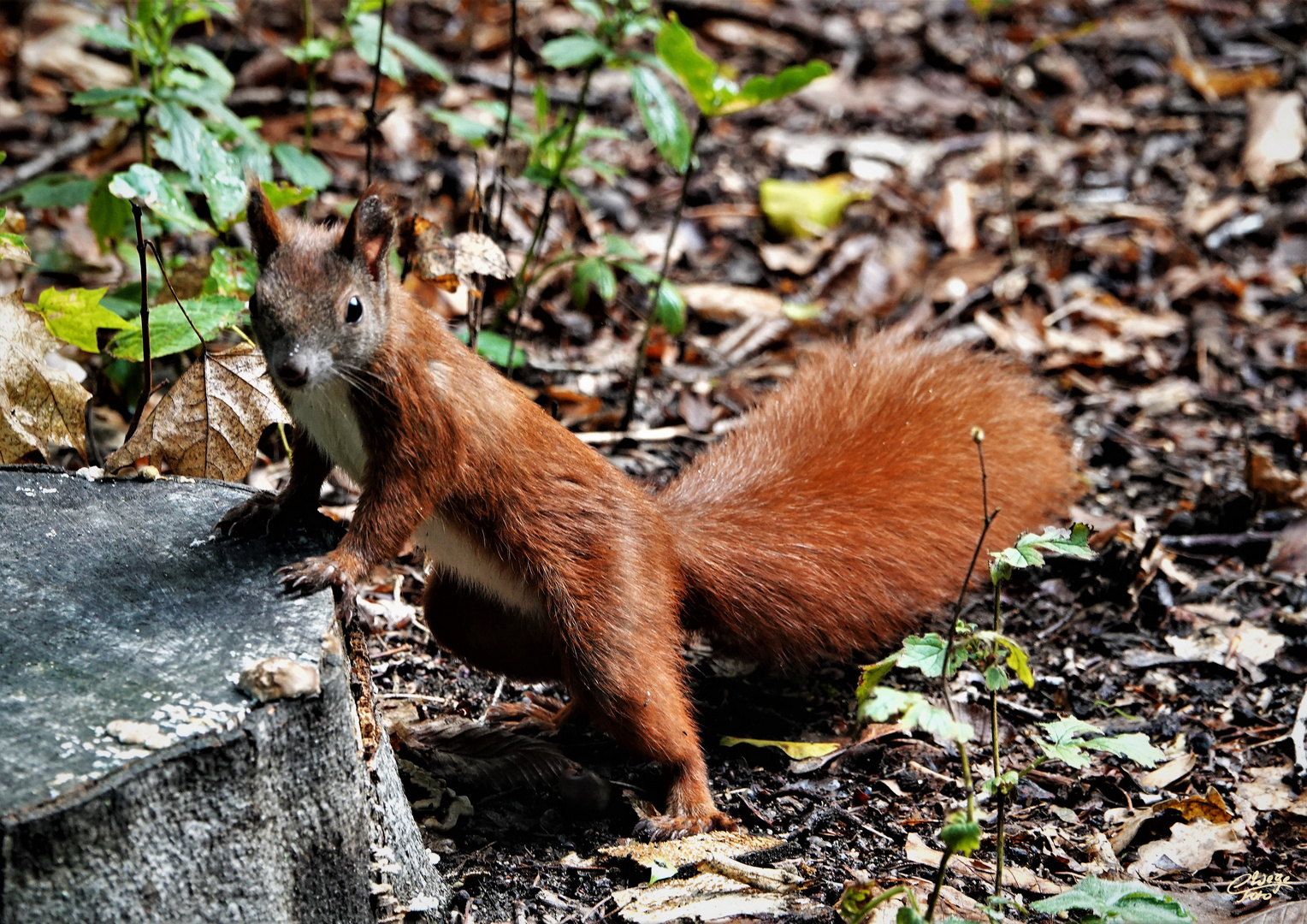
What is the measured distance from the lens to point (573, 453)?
284cm

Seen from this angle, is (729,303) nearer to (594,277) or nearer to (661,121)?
(594,277)

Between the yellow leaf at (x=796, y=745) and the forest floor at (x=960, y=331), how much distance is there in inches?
1.3

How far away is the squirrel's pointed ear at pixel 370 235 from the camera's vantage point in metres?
2.39

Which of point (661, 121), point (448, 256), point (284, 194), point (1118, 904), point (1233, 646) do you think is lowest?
point (1233, 646)

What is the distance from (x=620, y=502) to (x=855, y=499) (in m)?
0.60

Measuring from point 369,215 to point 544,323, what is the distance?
2.60 meters

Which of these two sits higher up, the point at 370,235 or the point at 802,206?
the point at 370,235

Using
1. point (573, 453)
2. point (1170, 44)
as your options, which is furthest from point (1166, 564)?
point (1170, 44)

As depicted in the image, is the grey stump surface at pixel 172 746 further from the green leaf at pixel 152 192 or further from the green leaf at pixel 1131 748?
the green leaf at pixel 1131 748

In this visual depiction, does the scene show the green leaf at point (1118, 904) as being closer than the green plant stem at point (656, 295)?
Yes

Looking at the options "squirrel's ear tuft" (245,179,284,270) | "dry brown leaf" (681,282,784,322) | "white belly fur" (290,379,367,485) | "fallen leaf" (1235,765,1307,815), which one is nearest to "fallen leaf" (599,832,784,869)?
"white belly fur" (290,379,367,485)

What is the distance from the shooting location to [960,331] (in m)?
5.19

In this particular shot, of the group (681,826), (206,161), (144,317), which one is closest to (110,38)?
(206,161)

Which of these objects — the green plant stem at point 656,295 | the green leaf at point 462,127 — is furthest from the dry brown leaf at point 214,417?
the green plant stem at point 656,295
